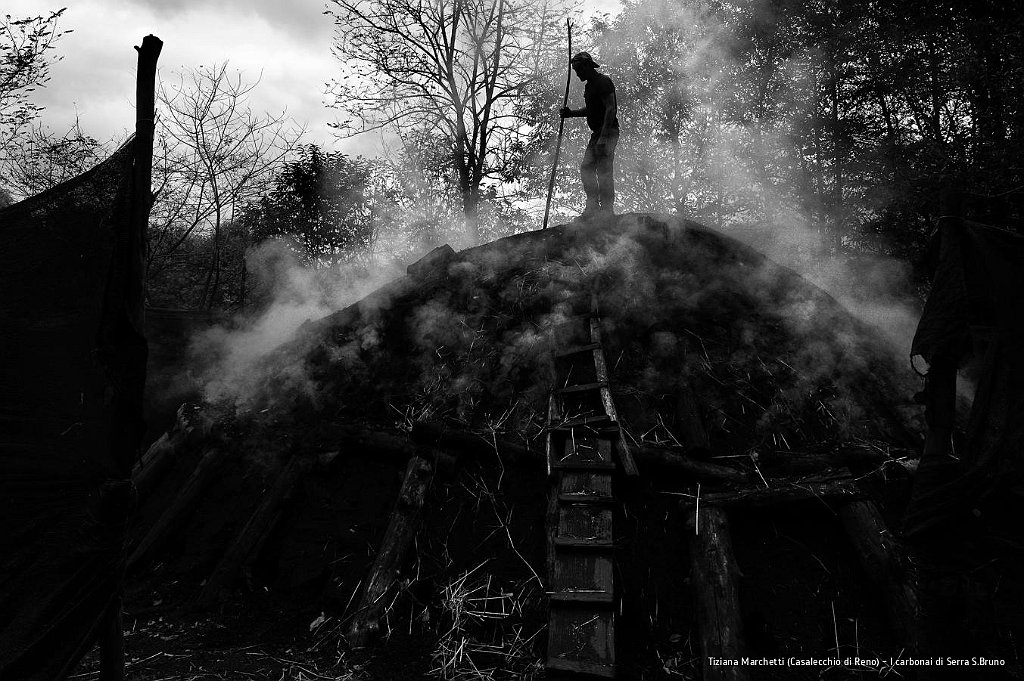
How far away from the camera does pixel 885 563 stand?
394 centimetres

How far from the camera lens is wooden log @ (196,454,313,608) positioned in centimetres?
476

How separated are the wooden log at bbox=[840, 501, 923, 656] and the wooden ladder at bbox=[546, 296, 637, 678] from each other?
1.60 m

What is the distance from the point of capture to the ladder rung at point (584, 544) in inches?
162

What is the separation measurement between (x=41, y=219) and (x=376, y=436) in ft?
10.2

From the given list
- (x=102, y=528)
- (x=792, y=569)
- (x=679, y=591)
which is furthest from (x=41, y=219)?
(x=792, y=569)

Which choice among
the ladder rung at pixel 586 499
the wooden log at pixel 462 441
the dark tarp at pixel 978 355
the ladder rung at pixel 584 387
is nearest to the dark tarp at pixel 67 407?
the wooden log at pixel 462 441

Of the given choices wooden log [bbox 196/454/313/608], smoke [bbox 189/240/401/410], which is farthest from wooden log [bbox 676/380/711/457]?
smoke [bbox 189/240/401/410]

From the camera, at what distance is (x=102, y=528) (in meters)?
2.86

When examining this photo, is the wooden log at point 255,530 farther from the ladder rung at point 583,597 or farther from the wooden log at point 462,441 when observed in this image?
the ladder rung at point 583,597

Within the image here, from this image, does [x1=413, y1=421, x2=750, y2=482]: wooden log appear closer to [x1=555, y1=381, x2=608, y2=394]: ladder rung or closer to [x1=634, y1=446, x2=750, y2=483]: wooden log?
[x1=634, y1=446, x2=750, y2=483]: wooden log

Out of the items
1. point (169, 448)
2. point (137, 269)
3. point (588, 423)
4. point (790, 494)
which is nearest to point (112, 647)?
point (137, 269)

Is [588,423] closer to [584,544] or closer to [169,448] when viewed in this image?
[584,544]

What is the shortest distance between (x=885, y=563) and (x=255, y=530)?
193 inches

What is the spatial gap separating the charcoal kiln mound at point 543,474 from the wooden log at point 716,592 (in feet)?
0.06
